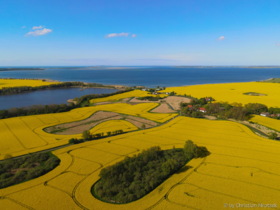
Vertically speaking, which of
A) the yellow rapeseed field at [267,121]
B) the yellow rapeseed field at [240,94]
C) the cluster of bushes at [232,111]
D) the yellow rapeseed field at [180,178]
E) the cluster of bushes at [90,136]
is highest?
the yellow rapeseed field at [240,94]

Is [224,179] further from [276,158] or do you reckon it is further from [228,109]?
[228,109]

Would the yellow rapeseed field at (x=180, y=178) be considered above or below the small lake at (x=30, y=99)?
below

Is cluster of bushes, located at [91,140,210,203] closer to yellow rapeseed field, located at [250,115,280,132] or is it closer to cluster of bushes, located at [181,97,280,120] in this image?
cluster of bushes, located at [181,97,280,120]

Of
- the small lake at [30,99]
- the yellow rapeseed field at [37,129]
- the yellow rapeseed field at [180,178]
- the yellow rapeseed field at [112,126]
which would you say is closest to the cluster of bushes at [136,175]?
the yellow rapeseed field at [180,178]

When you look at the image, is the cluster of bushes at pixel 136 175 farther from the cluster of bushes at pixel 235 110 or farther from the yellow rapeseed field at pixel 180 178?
the cluster of bushes at pixel 235 110

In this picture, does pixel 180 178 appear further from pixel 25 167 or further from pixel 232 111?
pixel 232 111

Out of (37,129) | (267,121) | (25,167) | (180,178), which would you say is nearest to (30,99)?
(37,129)

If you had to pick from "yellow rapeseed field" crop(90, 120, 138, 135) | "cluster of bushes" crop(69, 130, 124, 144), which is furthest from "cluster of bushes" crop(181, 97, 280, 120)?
"cluster of bushes" crop(69, 130, 124, 144)
